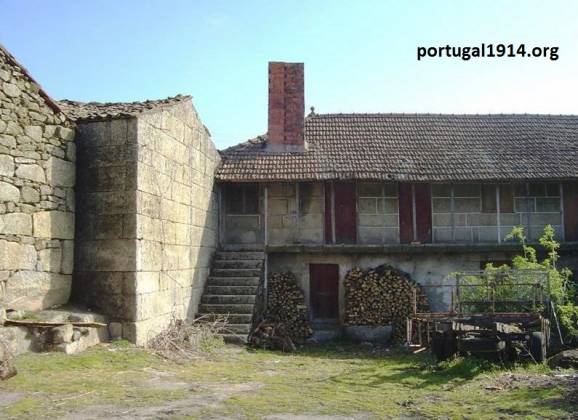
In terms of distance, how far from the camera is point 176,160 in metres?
11.9

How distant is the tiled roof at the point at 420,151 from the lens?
15711 mm

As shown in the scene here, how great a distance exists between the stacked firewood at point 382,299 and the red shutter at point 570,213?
4.81 meters

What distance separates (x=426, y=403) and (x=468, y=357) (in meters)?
2.81

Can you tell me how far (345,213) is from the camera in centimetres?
1622

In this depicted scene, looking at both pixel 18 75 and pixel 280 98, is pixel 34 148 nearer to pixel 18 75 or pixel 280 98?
pixel 18 75

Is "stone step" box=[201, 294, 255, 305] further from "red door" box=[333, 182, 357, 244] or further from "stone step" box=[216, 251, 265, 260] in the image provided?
"red door" box=[333, 182, 357, 244]

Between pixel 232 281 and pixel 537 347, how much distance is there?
7368 mm

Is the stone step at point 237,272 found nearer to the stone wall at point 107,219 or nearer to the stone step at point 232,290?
the stone step at point 232,290

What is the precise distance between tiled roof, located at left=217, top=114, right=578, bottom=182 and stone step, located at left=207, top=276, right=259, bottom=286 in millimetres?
2792

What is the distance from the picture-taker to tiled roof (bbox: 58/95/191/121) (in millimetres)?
10172

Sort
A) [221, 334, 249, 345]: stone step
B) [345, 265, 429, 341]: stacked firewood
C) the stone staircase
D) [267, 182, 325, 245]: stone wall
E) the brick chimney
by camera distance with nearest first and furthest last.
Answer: [221, 334, 249, 345]: stone step < the stone staircase < [345, 265, 429, 341]: stacked firewood < [267, 182, 325, 245]: stone wall < the brick chimney

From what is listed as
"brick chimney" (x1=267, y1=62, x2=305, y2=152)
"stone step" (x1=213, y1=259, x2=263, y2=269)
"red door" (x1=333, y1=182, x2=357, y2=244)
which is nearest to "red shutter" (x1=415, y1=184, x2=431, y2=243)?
"red door" (x1=333, y1=182, x2=357, y2=244)

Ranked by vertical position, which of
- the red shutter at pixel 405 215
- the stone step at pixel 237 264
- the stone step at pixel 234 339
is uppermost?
the red shutter at pixel 405 215

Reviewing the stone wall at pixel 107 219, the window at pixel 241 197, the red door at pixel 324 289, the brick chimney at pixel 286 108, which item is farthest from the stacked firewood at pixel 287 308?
the stone wall at pixel 107 219
